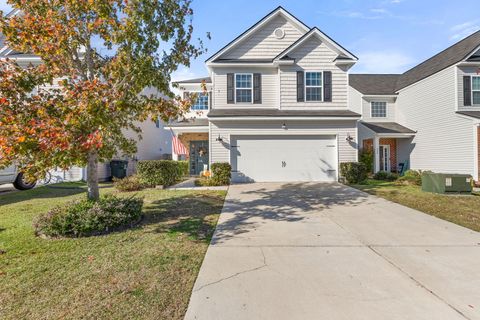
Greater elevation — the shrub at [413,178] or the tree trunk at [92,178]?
the tree trunk at [92,178]

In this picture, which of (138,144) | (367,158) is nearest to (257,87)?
(367,158)

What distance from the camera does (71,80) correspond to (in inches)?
216

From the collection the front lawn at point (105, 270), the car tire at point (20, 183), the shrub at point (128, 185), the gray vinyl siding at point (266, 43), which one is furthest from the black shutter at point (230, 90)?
the car tire at point (20, 183)

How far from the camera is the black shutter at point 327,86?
13414 mm

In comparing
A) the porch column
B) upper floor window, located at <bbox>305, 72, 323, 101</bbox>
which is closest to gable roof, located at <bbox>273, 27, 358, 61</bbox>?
upper floor window, located at <bbox>305, 72, 323, 101</bbox>

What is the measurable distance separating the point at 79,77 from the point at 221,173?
726 cm

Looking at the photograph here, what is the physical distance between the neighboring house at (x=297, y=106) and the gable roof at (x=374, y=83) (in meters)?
4.19

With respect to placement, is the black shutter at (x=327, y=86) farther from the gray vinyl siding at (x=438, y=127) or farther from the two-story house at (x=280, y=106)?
the gray vinyl siding at (x=438, y=127)

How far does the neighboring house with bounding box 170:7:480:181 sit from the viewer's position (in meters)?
13.0

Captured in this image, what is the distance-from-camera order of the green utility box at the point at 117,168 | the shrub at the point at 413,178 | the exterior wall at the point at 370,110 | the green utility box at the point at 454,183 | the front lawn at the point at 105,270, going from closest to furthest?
the front lawn at the point at 105,270 → the green utility box at the point at 454,183 → the shrub at the point at 413,178 → the green utility box at the point at 117,168 → the exterior wall at the point at 370,110

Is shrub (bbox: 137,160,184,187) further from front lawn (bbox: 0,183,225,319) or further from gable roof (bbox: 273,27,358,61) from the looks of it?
gable roof (bbox: 273,27,358,61)

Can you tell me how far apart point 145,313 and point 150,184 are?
9.16 m

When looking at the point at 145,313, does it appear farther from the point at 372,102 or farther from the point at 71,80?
the point at 372,102

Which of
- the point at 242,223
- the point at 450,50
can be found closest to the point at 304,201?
the point at 242,223
